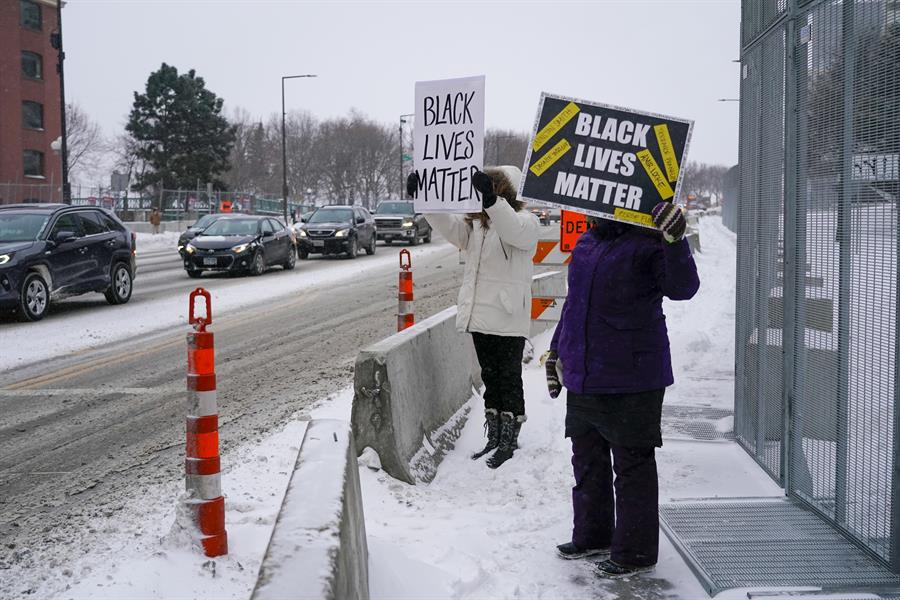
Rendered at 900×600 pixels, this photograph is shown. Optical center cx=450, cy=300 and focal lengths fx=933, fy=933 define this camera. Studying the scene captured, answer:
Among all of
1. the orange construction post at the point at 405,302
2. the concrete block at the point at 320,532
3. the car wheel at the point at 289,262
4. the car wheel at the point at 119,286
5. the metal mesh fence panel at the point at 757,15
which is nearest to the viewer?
the concrete block at the point at 320,532

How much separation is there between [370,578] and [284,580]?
1678 millimetres

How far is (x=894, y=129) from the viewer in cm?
415

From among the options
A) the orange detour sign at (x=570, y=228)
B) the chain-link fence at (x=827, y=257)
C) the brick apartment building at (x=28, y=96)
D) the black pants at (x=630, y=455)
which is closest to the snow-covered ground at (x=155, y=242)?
the brick apartment building at (x=28, y=96)

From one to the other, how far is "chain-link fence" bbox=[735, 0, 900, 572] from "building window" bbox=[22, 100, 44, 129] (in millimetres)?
55314

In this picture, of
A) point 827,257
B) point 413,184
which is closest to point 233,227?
point 413,184

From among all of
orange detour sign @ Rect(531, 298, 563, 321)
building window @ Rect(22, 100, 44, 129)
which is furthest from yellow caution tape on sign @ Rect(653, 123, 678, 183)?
building window @ Rect(22, 100, 44, 129)

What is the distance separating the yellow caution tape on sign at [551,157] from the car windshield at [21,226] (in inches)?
471

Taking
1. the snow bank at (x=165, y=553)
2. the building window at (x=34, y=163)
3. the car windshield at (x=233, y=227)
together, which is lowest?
the snow bank at (x=165, y=553)

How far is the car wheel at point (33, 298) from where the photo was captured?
554 inches

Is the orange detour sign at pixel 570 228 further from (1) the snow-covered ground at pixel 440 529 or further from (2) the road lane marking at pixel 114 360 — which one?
(2) the road lane marking at pixel 114 360

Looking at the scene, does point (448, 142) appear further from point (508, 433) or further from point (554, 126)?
point (508, 433)

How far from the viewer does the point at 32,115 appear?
54.9 m

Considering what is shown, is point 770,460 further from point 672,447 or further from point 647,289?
point 647,289

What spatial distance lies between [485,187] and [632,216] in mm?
1309
